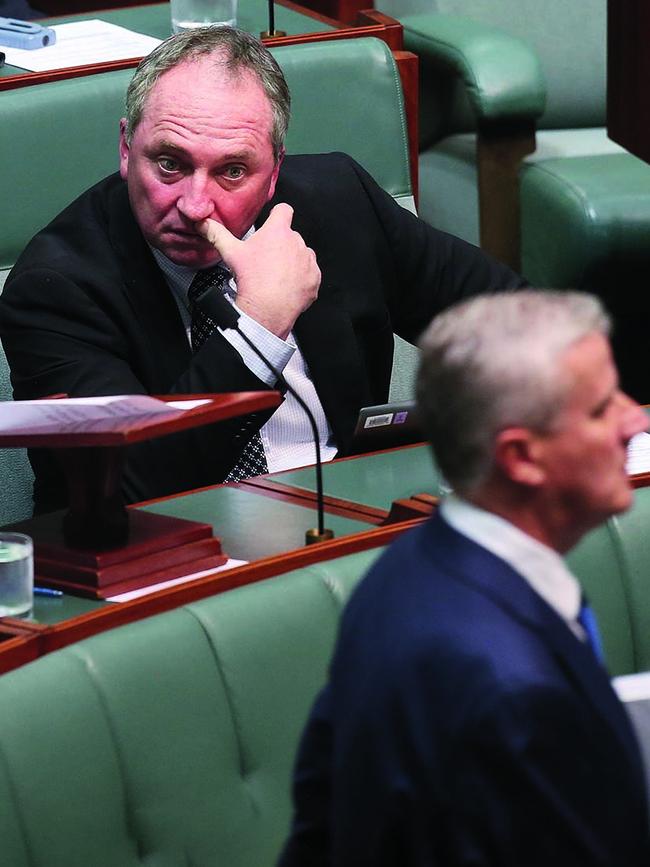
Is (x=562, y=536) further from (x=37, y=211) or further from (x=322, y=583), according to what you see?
(x=37, y=211)

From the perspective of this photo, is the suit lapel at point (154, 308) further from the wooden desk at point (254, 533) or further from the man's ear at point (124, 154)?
the wooden desk at point (254, 533)

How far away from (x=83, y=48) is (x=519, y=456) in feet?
6.34

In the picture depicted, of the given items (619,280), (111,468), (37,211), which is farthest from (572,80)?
(111,468)

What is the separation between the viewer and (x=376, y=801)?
778 millimetres

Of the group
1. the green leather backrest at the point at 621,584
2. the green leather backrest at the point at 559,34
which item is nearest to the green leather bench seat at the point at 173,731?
the green leather backrest at the point at 621,584

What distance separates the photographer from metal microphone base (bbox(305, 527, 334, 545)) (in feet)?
4.82

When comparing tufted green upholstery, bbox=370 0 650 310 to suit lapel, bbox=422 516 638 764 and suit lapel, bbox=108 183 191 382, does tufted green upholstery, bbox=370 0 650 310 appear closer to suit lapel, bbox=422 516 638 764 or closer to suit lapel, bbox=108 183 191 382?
suit lapel, bbox=108 183 191 382

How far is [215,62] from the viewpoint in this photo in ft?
6.38

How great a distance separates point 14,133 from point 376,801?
5.30 ft

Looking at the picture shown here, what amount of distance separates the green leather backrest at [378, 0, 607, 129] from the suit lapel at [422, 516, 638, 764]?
2.66 m

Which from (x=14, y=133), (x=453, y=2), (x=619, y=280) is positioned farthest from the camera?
(x=453, y=2)

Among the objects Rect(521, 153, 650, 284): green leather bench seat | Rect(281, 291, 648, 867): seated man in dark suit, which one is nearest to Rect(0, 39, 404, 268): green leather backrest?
Rect(521, 153, 650, 284): green leather bench seat

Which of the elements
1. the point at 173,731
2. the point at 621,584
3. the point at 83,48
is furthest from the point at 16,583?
the point at 83,48

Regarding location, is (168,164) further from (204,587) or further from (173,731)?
(173,731)
